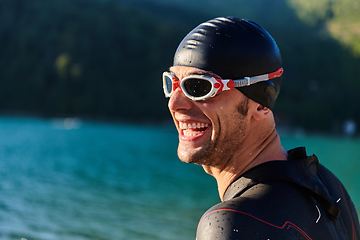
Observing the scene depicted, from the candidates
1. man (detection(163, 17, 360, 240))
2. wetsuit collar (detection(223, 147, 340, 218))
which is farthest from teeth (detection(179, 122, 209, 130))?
wetsuit collar (detection(223, 147, 340, 218))

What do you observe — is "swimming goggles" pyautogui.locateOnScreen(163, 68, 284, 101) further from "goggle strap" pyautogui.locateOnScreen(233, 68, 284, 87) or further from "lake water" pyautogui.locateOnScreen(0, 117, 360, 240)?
"lake water" pyautogui.locateOnScreen(0, 117, 360, 240)

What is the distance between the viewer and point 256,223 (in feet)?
5.58

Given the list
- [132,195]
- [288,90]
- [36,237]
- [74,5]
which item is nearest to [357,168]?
[132,195]

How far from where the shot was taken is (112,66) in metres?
156

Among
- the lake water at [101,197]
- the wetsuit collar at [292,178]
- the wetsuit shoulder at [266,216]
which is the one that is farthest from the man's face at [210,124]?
the lake water at [101,197]

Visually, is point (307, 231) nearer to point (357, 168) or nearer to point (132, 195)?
point (132, 195)

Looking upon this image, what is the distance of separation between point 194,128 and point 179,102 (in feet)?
0.60

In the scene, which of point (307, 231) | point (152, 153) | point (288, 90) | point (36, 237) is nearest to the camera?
point (307, 231)

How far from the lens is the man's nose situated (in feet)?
7.67

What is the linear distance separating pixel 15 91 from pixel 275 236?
154 metres

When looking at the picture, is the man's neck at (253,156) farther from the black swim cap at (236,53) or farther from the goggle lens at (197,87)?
the goggle lens at (197,87)

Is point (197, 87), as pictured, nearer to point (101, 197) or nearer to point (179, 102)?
point (179, 102)

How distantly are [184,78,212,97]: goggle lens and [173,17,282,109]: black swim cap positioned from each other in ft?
0.30

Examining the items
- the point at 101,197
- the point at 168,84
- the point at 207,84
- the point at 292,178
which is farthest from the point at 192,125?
the point at 101,197
